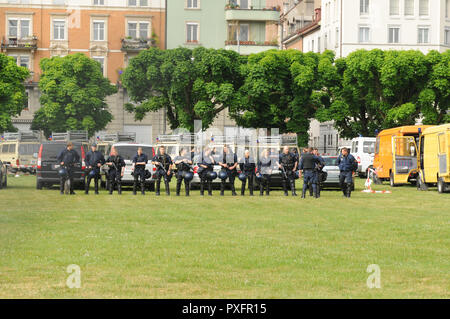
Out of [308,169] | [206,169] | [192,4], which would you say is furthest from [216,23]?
[308,169]

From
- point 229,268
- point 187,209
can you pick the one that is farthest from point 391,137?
point 229,268

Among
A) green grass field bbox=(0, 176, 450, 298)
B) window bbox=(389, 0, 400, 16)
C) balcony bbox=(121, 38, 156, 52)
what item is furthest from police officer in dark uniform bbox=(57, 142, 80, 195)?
window bbox=(389, 0, 400, 16)

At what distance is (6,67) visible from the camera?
71.7m

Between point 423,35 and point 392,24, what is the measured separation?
2.99 meters

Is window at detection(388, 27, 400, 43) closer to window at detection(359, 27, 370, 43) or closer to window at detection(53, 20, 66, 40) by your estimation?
window at detection(359, 27, 370, 43)

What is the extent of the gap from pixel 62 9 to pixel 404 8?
103ft

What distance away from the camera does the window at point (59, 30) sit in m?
84.6

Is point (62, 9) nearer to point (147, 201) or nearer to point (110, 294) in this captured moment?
point (147, 201)

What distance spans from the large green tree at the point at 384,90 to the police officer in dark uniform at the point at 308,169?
31446 millimetres

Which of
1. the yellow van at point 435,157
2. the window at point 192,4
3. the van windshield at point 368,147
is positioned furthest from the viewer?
the window at point 192,4

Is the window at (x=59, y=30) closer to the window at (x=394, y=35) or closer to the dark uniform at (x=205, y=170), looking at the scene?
the window at (x=394, y=35)

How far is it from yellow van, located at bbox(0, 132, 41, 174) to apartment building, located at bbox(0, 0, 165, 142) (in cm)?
2549

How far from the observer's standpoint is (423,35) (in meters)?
85.9

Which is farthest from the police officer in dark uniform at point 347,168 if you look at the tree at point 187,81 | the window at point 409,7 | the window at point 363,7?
the window at point 409,7
